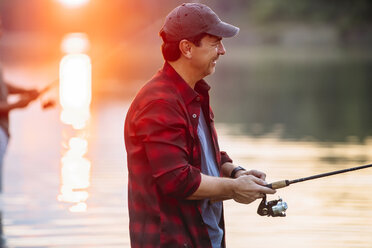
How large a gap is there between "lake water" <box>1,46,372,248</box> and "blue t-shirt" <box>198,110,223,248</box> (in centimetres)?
334

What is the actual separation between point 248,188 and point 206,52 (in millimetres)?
528

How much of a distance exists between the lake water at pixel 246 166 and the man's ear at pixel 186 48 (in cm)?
354

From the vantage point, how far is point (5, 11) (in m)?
107

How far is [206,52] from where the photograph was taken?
3.78 m

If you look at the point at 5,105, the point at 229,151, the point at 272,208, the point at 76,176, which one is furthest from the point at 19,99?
the point at 229,151

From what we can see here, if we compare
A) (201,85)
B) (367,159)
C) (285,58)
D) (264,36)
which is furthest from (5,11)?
(201,85)

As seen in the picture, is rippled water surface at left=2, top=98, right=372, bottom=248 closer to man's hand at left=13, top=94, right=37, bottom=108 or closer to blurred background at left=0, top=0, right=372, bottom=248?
blurred background at left=0, top=0, right=372, bottom=248

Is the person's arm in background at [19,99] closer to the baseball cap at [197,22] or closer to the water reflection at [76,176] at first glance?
the water reflection at [76,176]

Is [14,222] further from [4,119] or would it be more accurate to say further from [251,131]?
[251,131]

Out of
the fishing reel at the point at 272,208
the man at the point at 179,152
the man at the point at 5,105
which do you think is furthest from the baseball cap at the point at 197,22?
the man at the point at 5,105

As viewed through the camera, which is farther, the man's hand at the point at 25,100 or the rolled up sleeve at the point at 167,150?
the man's hand at the point at 25,100

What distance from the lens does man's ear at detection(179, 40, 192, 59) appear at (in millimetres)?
3752

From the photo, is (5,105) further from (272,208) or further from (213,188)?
(213,188)

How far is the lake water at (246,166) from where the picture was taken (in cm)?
758
